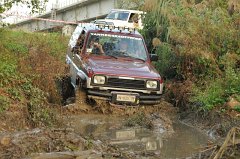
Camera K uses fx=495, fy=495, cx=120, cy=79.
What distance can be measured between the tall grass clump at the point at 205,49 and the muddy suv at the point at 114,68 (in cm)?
130

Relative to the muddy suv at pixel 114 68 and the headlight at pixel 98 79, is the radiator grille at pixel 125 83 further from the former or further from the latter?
the headlight at pixel 98 79

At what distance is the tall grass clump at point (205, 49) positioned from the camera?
11438 mm

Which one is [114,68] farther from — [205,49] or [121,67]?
[205,49]

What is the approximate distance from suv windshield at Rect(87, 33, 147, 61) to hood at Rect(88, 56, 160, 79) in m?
0.27

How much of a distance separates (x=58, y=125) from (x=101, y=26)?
14.8 ft

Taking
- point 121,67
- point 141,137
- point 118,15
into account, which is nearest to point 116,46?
point 121,67

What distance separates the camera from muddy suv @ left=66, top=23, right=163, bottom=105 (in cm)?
1073

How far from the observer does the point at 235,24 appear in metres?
13.0

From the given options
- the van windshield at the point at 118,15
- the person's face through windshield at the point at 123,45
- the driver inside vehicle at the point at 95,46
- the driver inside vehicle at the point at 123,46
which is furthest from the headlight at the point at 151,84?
the van windshield at the point at 118,15

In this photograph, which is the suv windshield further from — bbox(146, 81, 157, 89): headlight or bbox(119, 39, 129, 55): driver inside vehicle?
bbox(146, 81, 157, 89): headlight

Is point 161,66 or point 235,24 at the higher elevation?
point 235,24

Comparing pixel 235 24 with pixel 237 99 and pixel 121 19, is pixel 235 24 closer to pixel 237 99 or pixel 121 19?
pixel 237 99

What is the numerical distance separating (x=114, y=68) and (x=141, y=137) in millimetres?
2271

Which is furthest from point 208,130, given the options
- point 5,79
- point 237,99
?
point 5,79
